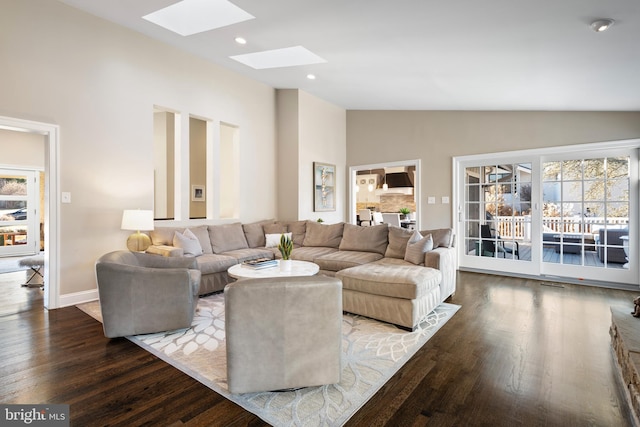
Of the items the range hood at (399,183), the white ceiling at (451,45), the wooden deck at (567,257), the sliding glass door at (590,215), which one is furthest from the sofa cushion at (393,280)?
the range hood at (399,183)

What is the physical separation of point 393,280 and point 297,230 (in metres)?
2.82

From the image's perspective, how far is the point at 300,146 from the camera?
19.9 feet

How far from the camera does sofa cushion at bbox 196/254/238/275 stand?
4.00m

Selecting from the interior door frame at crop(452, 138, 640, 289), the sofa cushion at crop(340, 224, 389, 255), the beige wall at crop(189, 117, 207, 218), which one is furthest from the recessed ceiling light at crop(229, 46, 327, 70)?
the interior door frame at crop(452, 138, 640, 289)

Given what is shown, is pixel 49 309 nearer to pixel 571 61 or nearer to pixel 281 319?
pixel 281 319

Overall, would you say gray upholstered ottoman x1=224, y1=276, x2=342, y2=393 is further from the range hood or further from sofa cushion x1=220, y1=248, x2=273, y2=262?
the range hood

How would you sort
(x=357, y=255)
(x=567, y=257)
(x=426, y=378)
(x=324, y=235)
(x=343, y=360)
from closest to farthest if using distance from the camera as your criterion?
1. (x=426, y=378)
2. (x=343, y=360)
3. (x=357, y=255)
4. (x=567, y=257)
5. (x=324, y=235)

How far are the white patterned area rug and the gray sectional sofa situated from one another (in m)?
0.21

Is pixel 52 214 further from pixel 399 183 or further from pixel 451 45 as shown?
pixel 399 183

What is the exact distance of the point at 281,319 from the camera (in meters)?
1.85

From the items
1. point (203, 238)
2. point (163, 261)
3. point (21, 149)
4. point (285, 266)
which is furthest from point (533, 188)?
point (21, 149)

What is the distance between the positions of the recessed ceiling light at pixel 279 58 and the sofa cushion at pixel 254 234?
2.59 metres

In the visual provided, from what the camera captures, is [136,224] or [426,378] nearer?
[426,378]

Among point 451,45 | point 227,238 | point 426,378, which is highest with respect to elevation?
point 451,45
